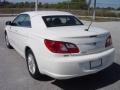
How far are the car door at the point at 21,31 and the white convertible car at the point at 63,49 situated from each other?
0.38ft

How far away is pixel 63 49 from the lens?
5047 mm

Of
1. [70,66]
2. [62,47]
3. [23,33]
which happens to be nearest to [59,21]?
[23,33]

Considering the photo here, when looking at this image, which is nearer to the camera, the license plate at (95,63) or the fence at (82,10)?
the license plate at (95,63)

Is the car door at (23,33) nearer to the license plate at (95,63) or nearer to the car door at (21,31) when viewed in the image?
the car door at (21,31)

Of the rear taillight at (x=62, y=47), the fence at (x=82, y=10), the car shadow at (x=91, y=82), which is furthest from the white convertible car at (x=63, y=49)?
the fence at (x=82, y=10)

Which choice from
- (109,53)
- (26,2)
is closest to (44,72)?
(109,53)

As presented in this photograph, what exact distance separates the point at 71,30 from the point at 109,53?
0.97 meters

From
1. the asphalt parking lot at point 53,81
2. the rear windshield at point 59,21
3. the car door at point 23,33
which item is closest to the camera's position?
the asphalt parking lot at point 53,81

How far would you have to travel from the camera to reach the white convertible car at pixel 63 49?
5.03 m

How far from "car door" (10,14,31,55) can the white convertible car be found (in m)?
0.12

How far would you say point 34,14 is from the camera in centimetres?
665

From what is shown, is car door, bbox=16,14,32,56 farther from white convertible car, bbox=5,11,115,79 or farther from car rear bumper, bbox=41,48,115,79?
car rear bumper, bbox=41,48,115,79

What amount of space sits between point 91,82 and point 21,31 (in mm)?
2305

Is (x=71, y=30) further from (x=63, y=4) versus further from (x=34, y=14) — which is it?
(x=63, y=4)
